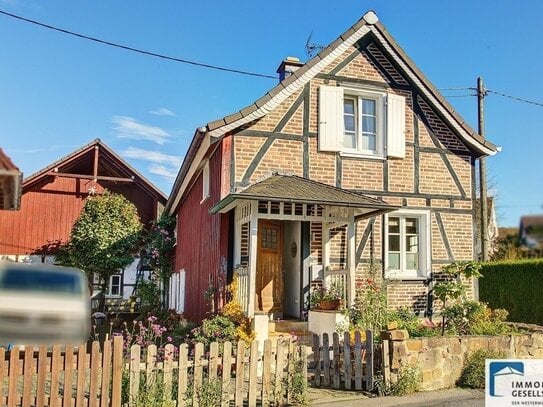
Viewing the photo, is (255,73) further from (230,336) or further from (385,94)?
(230,336)

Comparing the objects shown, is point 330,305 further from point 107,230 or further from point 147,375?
point 107,230

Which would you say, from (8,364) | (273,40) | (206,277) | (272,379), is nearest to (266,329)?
(272,379)

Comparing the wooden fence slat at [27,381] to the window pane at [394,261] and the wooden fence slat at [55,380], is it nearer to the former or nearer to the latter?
the wooden fence slat at [55,380]

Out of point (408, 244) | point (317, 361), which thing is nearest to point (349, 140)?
point (408, 244)

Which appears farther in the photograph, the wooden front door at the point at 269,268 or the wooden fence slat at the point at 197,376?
the wooden front door at the point at 269,268

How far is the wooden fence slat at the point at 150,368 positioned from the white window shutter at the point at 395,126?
302 inches

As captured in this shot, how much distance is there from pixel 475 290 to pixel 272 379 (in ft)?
24.1

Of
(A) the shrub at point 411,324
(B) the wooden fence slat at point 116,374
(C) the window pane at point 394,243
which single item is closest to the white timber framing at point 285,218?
(A) the shrub at point 411,324

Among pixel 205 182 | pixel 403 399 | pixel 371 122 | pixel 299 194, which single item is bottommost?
pixel 403 399

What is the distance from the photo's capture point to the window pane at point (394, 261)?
466 inches

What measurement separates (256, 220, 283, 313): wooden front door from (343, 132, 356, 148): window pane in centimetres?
243

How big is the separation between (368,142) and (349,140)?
49 centimetres

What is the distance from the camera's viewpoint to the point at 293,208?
9.71 meters

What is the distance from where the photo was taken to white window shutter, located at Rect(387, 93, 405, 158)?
11.8 metres
